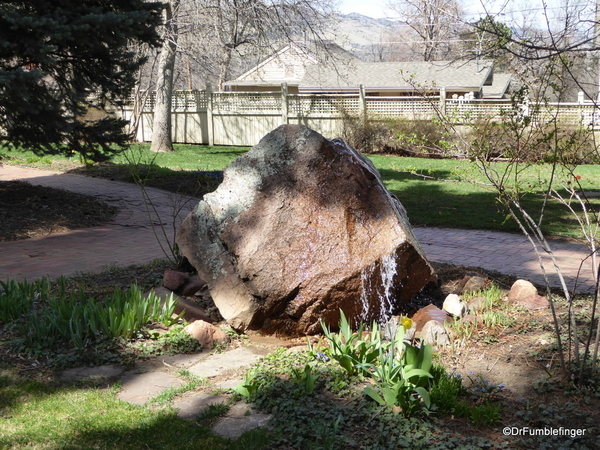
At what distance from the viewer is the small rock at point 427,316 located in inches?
171

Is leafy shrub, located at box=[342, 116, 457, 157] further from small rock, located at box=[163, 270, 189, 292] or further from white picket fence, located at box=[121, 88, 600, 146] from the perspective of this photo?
small rock, located at box=[163, 270, 189, 292]

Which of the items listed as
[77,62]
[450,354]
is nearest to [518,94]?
[450,354]

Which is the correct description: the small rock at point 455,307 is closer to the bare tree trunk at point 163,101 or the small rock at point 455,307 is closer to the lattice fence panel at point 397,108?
the bare tree trunk at point 163,101

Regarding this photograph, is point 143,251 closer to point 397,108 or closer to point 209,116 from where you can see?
point 397,108

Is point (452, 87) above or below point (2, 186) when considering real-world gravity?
above

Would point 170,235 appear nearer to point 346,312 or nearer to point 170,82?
point 346,312

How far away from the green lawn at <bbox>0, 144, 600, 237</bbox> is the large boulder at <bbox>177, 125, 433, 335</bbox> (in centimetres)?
69

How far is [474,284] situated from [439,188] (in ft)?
27.4

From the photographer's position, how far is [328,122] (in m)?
23.9

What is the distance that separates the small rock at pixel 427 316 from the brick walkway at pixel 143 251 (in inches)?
80.0

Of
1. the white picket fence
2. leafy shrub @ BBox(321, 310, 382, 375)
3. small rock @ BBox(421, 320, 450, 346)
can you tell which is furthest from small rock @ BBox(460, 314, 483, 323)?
the white picket fence

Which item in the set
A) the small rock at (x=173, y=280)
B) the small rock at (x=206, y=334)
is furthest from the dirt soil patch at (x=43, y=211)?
the small rock at (x=206, y=334)

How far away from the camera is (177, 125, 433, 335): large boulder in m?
4.28

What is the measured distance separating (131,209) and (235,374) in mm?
7164
